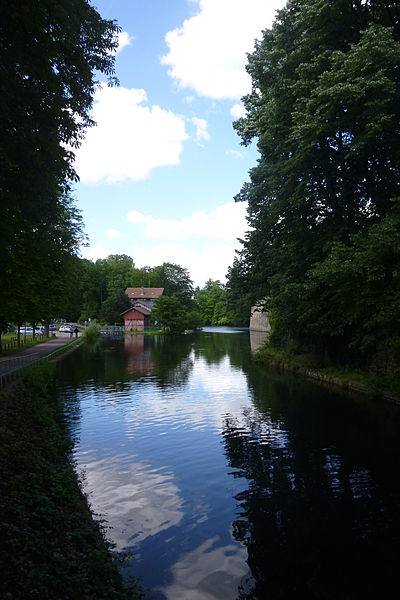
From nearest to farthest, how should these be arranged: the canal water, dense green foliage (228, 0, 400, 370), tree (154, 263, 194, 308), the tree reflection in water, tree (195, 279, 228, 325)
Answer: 1. the tree reflection in water
2. the canal water
3. dense green foliage (228, 0, 400, 370)
4. tree (154, 263, 194, 308)
5. tree (195, 279, 228, 325)

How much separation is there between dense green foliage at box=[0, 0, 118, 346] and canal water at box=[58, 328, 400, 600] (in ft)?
21.7

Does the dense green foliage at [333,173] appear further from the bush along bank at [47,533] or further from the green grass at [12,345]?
the green grass at [12,345]

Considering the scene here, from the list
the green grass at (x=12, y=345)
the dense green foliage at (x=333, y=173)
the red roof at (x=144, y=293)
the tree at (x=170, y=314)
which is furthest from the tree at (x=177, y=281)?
the dense green foliage at (x=333, y=173)

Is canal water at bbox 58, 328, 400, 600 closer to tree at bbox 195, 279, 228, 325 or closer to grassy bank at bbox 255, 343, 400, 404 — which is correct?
grassy bank at bbox 255, 343, 400, 404

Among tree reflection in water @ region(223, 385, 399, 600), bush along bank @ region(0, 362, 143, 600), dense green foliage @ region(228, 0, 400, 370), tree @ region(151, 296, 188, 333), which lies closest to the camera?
bush along bank @ region(0, 362, 143, 600)

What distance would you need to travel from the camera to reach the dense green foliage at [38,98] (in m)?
7.53

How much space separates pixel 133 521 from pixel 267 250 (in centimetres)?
2148

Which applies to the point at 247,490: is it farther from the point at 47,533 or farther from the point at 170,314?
the point at 170,314

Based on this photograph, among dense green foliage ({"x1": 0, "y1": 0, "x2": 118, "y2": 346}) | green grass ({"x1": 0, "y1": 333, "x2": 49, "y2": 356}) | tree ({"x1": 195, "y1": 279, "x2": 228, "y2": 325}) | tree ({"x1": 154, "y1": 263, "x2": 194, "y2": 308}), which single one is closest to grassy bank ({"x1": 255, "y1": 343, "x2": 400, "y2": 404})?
A: dense green foliage ({"x1": 0, "y1": 0, "x2": 118, "y2": 346})

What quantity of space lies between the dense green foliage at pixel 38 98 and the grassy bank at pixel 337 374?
53.6ft

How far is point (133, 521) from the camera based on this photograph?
29.4 feet

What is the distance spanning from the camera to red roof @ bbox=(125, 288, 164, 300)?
417ft

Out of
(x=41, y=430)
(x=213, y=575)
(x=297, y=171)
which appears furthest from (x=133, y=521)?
(x=297, y=171)

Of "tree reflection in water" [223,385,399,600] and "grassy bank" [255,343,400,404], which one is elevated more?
"grassy bank" [255,343,400,404]
